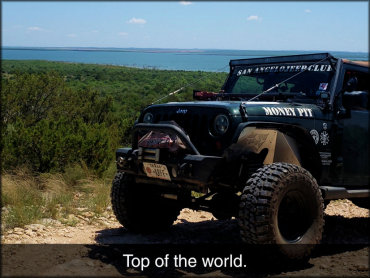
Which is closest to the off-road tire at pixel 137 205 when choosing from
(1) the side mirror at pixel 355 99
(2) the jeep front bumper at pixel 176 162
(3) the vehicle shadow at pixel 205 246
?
(3) the vehicle shadow at pixel 205 246

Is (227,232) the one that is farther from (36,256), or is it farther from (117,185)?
(36,256)

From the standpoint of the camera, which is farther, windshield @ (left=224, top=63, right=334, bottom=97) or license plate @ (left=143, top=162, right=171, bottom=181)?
windshield @ (left=224, top=63, right=334, bottom=97)

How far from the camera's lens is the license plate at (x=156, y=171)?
14.0 feet

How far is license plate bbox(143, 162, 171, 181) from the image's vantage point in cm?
428

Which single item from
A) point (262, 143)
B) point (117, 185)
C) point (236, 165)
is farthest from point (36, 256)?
point (262, 143)

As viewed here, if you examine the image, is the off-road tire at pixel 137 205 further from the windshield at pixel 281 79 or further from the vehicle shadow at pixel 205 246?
the windshield at pixel 281 79

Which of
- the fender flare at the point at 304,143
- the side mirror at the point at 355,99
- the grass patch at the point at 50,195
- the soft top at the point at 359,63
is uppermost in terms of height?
the soft top at the point at 359,63

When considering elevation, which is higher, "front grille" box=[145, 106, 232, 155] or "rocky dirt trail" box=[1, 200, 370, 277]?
"front grille" box=[145, 106, 232, 155]

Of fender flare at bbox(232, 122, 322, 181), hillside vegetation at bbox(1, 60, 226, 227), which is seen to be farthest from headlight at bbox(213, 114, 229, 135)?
hillside vegetation at bbox(1, 60, 226, 227)

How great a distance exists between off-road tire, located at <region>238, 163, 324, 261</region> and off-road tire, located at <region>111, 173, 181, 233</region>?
1298mm

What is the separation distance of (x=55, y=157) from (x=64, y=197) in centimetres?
223

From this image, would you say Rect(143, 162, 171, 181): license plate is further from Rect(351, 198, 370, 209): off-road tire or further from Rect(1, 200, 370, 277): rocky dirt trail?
Rect(351, 198, 370, 209): off-road tire

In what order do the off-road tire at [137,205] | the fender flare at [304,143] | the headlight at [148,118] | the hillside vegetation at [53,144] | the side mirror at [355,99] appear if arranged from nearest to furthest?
1. the fender flare at [304,143]
2. the side mirror at [355,99]
3. the headlight at [148,118]
4. the off-road tire at [137,205]
5. the hillside vegetation at [53,144]

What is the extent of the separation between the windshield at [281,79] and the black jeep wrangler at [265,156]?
15 millimetres
